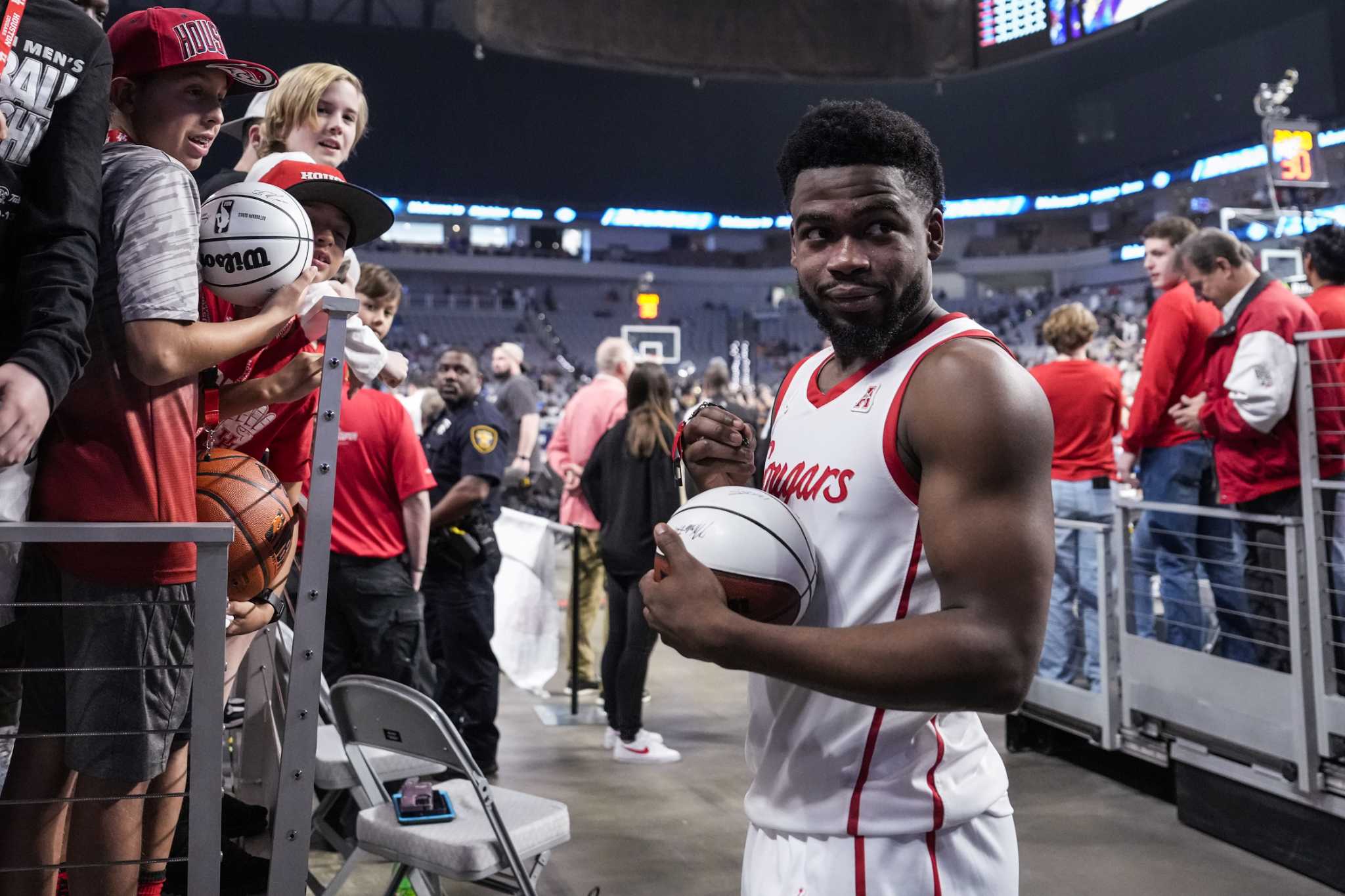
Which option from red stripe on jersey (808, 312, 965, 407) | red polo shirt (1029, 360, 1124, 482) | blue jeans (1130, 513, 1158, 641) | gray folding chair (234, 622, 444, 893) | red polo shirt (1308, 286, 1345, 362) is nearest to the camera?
red stripe on jersey (808, 312, 965, 407)

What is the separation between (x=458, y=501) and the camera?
15.8 ft

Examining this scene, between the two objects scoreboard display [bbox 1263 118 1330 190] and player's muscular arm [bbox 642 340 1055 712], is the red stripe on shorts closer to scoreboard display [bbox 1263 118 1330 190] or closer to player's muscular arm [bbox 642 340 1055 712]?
player's muscular arm [bbox 642 340 1055 712]

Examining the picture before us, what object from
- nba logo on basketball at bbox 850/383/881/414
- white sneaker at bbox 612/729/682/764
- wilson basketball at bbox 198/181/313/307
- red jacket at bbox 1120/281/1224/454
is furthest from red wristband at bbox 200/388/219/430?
red jacket at bbox 1120/281/1224/454

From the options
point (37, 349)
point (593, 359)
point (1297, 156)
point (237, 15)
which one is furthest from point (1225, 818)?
point (593, 359)

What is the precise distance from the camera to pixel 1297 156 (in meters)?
8.38

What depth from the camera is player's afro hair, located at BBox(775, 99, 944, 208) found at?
146cm

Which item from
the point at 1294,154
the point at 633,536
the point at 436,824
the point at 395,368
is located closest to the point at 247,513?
the point at 395,368

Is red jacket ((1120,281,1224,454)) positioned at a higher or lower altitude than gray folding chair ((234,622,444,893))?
higher

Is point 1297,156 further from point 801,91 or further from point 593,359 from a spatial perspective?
point 593,359

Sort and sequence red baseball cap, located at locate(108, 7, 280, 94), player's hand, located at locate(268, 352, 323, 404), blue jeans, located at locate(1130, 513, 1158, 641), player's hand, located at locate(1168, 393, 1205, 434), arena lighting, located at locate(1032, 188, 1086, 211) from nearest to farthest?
1. red baseball cap, located at locate(108, 7, 280, 94)
2. player's hand, located at locate(268, 352, 323, 404)
3. player's hand, located at locate(1168, 393, 1205, 434)
4. blue jeans, located at locate(1130, 513, 1158, 641)
5. arena lighting, located at locate(1032, 188, 1086, 211)

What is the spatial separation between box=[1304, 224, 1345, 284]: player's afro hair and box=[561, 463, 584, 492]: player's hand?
3.83m

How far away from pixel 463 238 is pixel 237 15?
11968 mm
